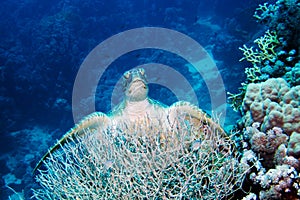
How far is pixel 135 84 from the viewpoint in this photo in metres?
3.74

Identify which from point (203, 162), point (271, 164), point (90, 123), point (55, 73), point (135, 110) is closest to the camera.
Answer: point (203, 162)

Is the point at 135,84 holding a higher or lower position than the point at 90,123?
higher

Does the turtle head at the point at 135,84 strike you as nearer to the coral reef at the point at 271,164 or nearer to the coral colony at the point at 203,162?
the coral colony at the point at 203,162

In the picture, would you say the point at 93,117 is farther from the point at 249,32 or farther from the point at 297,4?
the point at 249,32

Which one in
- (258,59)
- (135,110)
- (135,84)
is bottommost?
(135,110)

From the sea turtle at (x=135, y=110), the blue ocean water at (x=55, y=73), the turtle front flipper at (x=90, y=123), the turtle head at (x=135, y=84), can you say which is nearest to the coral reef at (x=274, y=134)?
the sea turtle at (x=135, y=110)

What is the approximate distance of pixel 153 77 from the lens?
13.8m

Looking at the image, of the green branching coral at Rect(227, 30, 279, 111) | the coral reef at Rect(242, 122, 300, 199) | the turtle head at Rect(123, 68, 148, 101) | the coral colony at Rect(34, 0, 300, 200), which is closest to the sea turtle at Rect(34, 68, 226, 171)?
the turtle head at Rect(123, 68, 148, 101)

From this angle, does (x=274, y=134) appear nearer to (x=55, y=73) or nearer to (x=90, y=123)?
(x=90, y=123)

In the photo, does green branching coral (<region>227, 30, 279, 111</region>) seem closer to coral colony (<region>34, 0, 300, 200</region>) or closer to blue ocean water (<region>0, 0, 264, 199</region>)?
coral colony (<region>34, 0, 300, 200</region>)

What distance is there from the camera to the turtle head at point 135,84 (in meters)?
3.70

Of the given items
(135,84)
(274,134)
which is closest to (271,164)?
(274,134)

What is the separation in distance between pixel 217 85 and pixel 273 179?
10.7 metres

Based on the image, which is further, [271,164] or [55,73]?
[55,73]
